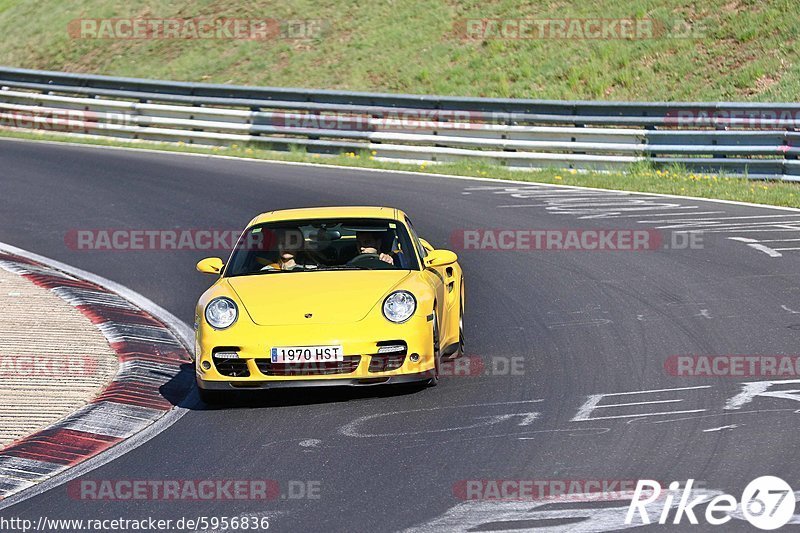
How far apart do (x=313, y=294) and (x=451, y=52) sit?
69.9ft

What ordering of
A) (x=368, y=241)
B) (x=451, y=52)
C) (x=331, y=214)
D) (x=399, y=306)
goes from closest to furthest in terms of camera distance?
(x=399, y=306) → (x=368, y=241) → (x=331, y=214) → (x=451, y=52)

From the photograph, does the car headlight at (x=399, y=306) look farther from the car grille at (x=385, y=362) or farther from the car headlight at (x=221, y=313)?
the car headlight at (x=221, y=313)

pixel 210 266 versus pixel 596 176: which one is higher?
pixel 596 176

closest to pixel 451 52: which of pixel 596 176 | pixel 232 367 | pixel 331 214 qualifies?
pixel 596 176

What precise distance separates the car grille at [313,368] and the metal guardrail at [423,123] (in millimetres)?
11703

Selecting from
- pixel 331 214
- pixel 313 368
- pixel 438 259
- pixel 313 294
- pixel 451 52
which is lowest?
pixel 313 368

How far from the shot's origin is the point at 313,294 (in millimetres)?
8680

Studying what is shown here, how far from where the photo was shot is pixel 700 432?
722 centimetres

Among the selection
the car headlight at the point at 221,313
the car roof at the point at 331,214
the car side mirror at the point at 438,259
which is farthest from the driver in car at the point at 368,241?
the car headlight at the point at 221,313

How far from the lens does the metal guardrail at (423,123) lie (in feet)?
62.5

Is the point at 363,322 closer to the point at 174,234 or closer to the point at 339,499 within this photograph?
the point at 339,499

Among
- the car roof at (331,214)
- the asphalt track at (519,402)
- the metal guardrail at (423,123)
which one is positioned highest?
the metal guardrail at (423,123)

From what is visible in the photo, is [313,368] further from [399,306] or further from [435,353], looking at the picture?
[435,353]

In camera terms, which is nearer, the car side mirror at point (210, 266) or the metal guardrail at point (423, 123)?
the car side mirror at point (210, 266)
